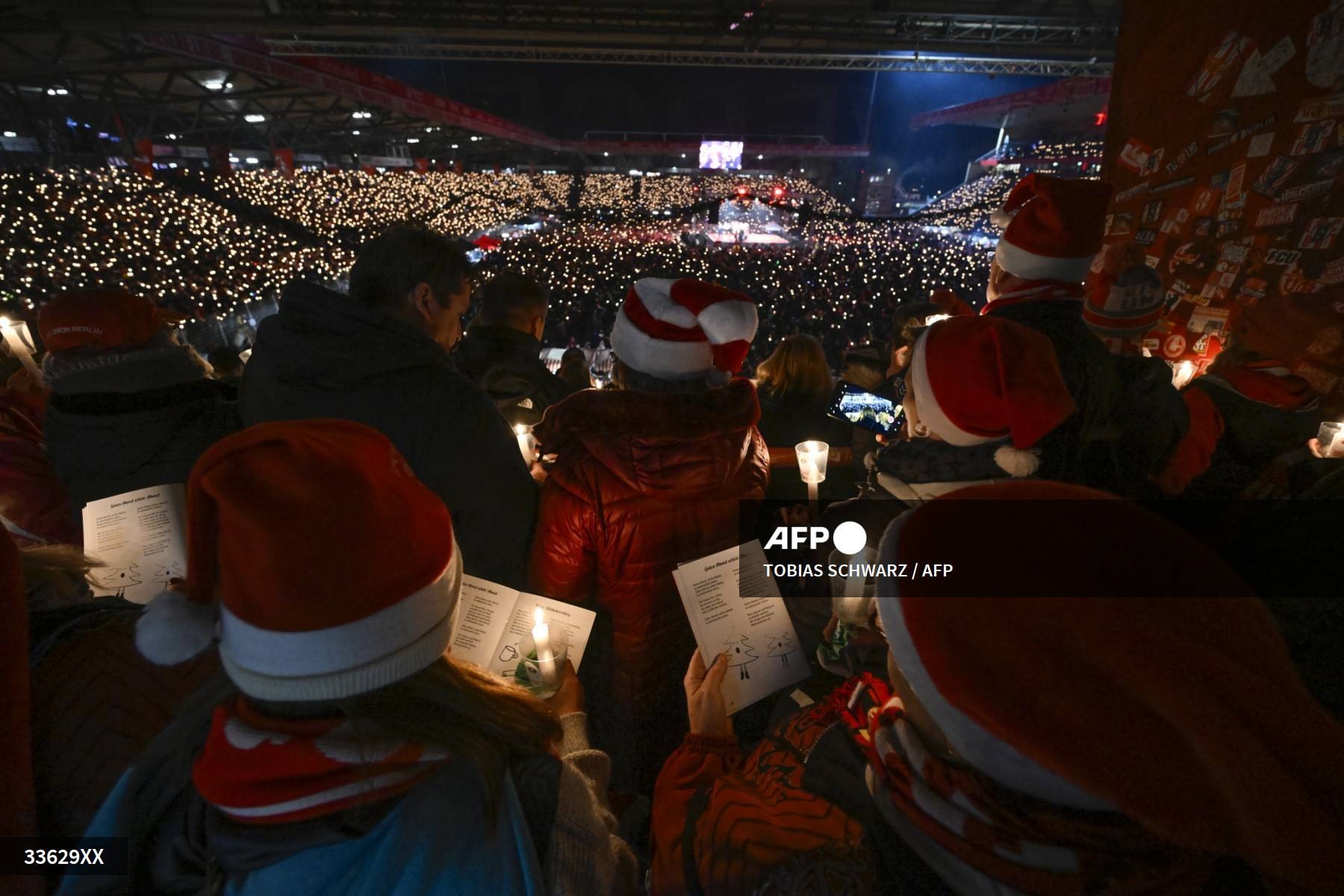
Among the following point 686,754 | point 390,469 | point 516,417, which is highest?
point 390,469

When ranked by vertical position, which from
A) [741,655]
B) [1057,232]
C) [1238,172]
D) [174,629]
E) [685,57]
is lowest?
[741,655]

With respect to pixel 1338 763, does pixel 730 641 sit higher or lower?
lower

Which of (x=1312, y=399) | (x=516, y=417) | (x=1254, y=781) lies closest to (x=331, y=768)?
(x=1254, y=781)

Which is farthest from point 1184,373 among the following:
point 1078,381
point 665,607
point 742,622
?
point 665,607

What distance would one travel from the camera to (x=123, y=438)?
1878 millimetres

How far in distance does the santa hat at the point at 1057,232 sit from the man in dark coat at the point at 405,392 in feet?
7.69

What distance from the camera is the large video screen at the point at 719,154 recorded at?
3067cm

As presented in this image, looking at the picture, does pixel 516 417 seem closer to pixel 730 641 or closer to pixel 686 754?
pixel 730 641

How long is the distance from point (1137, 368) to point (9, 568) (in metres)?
3.85

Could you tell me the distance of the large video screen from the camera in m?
30.7

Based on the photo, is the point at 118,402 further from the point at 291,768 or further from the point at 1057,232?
the point at 1057,232

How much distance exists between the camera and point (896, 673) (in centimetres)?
92

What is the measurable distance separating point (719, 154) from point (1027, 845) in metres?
35.0

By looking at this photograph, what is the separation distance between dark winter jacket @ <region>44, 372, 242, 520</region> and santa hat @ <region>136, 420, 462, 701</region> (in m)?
1.50
